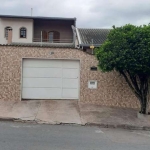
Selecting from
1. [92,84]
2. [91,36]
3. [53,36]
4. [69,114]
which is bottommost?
[69,114]

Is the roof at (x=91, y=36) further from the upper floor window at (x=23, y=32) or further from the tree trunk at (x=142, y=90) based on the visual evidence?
the tree trunk at (x=142, y=90)

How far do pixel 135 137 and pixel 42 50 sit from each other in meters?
6.77

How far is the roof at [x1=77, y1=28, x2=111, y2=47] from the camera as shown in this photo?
65.5ft

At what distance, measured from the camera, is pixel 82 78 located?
514 inches

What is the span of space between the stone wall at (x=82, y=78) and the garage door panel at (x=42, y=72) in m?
0.42

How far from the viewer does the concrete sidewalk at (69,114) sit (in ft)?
32.6

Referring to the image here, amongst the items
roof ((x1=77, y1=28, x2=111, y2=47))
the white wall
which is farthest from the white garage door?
the white wall

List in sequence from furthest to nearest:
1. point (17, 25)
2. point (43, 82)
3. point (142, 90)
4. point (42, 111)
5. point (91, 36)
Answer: point (17, 25)
point (91, 36)
point (43, 82)
point (142, 90)
point (42, 111)

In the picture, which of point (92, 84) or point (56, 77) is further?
point (56, 77)

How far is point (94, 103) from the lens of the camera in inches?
511

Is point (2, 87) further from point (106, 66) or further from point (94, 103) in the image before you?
point (106, 66)

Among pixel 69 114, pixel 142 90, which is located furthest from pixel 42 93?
pixel 142 90

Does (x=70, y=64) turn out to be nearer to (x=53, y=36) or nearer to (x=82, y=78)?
(x=82, y=78)

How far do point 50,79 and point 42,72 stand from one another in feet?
1.77
